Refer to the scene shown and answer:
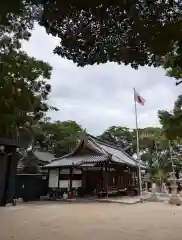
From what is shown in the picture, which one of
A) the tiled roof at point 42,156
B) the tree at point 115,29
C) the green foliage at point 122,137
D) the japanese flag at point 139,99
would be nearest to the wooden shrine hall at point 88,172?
the japanese flag at point 139,99

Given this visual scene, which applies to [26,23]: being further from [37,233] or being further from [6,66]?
[37,233]

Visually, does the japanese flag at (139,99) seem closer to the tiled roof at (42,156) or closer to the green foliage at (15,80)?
the green foliage at (15,80)

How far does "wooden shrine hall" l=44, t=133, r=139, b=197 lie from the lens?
2311 centimetres

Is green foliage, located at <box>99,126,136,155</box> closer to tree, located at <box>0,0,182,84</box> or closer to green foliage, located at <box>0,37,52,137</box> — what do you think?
green foliage, located at <box>0,37,52,137</box>

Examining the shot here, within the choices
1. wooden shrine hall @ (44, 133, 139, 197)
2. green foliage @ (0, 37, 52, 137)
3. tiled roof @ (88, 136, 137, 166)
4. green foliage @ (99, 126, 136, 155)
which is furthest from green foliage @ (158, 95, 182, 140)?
green foliage @ (99, 126, 136, 155)

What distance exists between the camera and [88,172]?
25.3 metres

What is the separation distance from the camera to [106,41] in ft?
19.7

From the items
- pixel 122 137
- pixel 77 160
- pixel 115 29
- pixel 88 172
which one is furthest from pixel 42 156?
pixel 115 29

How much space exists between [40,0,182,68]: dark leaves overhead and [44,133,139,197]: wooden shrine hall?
16.9 m

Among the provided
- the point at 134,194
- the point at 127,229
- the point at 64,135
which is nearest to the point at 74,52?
the point at 127,229

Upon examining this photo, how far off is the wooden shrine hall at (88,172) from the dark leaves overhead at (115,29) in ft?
55.4

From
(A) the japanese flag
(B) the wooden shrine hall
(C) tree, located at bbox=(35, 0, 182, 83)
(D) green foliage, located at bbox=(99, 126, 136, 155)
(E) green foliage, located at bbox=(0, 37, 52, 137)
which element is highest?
(D) green foliage, located at bbox=(99, 126, 136, 155)

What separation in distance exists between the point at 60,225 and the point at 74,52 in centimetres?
593

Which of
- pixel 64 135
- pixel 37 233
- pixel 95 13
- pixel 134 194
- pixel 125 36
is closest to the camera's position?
pixel 95 13
